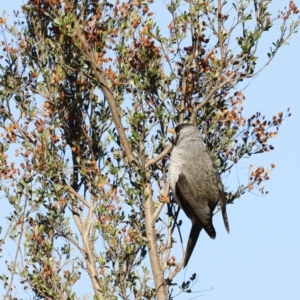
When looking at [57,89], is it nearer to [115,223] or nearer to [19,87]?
[19,87]

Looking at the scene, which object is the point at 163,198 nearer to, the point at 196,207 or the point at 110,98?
the point at 196,207

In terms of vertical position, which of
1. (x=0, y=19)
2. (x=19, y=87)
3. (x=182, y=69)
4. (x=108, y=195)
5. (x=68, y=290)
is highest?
(x=0, y=19)

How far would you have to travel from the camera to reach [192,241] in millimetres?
11609

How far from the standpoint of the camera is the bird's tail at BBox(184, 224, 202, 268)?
11.2m

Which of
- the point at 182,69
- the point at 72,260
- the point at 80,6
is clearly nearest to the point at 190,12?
the point at 182,69

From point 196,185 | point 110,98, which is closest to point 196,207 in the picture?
point 196,185

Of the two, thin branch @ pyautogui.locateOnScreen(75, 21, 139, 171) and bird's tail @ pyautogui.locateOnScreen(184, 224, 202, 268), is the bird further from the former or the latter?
thin branch @ pyautogui.locateOnScreen(75, 21, 139, 171)

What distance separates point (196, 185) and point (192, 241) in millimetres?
754

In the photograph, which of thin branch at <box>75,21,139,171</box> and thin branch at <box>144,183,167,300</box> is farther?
thin branch at <box>75,21,139,171</box>

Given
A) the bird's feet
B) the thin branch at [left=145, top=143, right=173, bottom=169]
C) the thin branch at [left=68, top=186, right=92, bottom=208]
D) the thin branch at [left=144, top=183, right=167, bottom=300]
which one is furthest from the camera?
the thin branch at [left=68, top=186, right=92, bottom=208]

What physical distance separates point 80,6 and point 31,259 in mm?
3424

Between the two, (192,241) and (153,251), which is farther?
(192,241)

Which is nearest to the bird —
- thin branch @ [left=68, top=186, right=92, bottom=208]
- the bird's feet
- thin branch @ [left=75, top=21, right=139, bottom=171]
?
the bird's feet

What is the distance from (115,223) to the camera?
1085 centimetres
